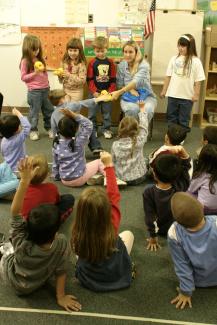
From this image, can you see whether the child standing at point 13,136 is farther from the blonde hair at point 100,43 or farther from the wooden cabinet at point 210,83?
the wooden cabinet at point 210,83

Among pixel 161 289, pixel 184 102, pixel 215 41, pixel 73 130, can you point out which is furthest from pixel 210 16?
pixel 161 289

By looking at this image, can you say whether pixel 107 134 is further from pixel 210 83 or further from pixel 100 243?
pixel 100 243

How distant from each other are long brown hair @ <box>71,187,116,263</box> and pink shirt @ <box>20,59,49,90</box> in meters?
2.95

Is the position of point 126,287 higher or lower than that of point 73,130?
lower

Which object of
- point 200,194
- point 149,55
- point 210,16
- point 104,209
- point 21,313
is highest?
point 210,16

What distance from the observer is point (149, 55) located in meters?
5.16

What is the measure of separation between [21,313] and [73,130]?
168 cm

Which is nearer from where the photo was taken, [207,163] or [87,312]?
[87,312]

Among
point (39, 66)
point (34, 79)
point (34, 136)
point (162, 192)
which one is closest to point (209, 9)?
point (39, 66)

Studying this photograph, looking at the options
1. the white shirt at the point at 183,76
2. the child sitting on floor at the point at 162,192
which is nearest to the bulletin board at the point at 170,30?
the white shirt at the point at 183,76

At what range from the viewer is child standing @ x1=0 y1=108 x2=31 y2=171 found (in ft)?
10.4

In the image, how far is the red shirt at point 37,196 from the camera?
96.9 inches

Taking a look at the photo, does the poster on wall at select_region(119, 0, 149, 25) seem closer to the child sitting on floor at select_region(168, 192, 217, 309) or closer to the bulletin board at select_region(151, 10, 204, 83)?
the bulletin board at select_region(151, 10, 204, 83)

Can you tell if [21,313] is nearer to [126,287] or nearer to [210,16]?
[126,287]
